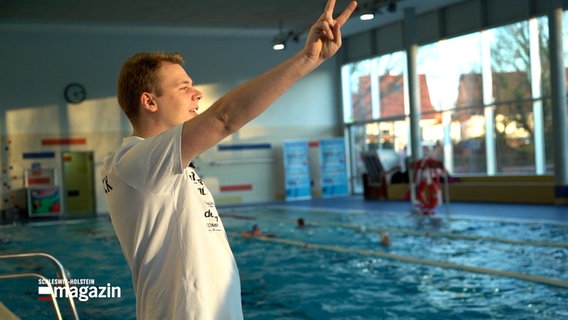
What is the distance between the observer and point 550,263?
24.8 feet

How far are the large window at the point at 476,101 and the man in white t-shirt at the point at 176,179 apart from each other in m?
15.5

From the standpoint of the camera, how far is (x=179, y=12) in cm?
1602

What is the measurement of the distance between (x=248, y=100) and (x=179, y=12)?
1528cm

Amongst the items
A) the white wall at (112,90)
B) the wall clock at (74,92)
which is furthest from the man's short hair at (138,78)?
the wall clock at (74,92)

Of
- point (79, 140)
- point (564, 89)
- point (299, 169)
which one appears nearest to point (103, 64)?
point (79, 140)

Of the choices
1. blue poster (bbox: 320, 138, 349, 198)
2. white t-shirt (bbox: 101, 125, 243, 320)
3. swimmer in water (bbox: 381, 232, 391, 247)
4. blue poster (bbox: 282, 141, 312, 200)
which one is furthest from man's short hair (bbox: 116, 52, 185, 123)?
blue poster (bbox: 320, 138, 349, 198)

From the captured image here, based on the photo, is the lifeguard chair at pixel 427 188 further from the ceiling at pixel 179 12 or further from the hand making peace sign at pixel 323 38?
the hand making peace sign at pixel 323 38

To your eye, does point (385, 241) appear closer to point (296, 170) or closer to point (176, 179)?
point (176, 179)

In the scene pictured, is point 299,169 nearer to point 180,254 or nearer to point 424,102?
point 424,102

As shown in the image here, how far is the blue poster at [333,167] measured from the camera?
71.7ft

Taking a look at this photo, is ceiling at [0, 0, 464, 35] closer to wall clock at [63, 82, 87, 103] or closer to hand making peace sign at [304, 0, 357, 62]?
wall clock at [63, 82, 87, 103]

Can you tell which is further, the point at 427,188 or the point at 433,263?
the point at 427,188

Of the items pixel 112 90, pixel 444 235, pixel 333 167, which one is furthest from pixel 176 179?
pixel 333 167

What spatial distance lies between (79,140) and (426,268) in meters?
14.0
